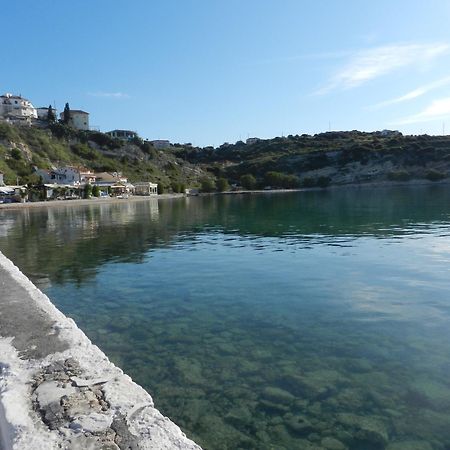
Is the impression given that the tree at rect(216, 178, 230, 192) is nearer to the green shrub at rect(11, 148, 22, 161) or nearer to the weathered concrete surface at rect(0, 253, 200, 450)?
the green shrub at rect(11, 148, 22, 161)

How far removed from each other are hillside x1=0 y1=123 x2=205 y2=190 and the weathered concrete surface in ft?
324

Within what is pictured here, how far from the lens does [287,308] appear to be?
45.8 ft

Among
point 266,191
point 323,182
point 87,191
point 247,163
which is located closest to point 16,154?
point 87,191

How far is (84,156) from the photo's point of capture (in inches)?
5591

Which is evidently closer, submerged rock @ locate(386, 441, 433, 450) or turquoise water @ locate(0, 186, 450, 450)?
submerged rock @ locate(386, 441, 433, 450)

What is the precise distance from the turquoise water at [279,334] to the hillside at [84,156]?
8828cm

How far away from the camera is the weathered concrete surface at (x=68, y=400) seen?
16.2 feet

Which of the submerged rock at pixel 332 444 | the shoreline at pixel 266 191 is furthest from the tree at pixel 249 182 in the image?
the submerged rock at pixel 332 444

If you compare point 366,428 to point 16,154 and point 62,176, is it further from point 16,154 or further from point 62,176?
point 16,154

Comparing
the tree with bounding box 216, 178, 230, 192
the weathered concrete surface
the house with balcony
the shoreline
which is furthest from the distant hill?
the weathered concrete surface

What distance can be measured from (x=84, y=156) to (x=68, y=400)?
144740 millimetres

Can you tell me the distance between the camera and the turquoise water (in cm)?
743

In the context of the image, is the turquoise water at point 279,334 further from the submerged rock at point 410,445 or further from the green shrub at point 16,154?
the green shrub at point 16,154

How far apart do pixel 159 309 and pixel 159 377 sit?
509 cm
